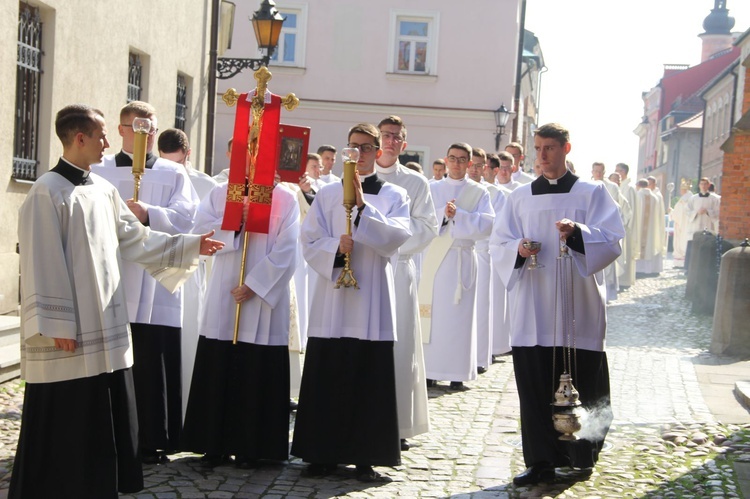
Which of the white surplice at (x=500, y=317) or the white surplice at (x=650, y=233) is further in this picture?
the white surplice at (x=650, y=233)

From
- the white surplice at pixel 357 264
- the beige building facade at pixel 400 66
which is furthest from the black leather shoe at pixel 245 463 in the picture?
the beige building facade at pixel 400 66

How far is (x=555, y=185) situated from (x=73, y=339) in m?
3.26

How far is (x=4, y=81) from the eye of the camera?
10.9 metres

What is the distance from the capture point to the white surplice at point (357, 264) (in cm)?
691

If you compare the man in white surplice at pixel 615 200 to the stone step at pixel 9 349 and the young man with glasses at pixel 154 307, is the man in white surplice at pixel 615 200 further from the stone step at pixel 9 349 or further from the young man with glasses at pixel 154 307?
the young man with glasses at pixel 154 307

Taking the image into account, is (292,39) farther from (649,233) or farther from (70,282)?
(70,282)

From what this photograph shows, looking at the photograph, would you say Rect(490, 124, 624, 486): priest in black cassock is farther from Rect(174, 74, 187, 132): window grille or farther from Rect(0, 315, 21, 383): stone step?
Rect(174, 74, 187, 132): window grille

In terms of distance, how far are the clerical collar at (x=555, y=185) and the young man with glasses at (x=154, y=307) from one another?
7.57ft

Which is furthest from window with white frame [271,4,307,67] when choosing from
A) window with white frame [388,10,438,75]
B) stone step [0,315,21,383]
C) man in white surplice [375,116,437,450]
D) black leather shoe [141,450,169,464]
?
black leather shoe [141,450,169,464]

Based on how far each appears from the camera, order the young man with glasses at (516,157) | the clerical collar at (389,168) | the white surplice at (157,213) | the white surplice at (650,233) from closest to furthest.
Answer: the white surplice at (157,213) < the clerical collar at (389,168) < the young man with glasses at (516,157) < the white surplice at (650,233)

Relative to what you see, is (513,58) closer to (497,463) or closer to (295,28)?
(295,28)

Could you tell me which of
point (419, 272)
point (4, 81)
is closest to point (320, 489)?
point (419, 272)

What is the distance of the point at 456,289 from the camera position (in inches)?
422

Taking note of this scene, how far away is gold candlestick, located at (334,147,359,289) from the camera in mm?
6594
